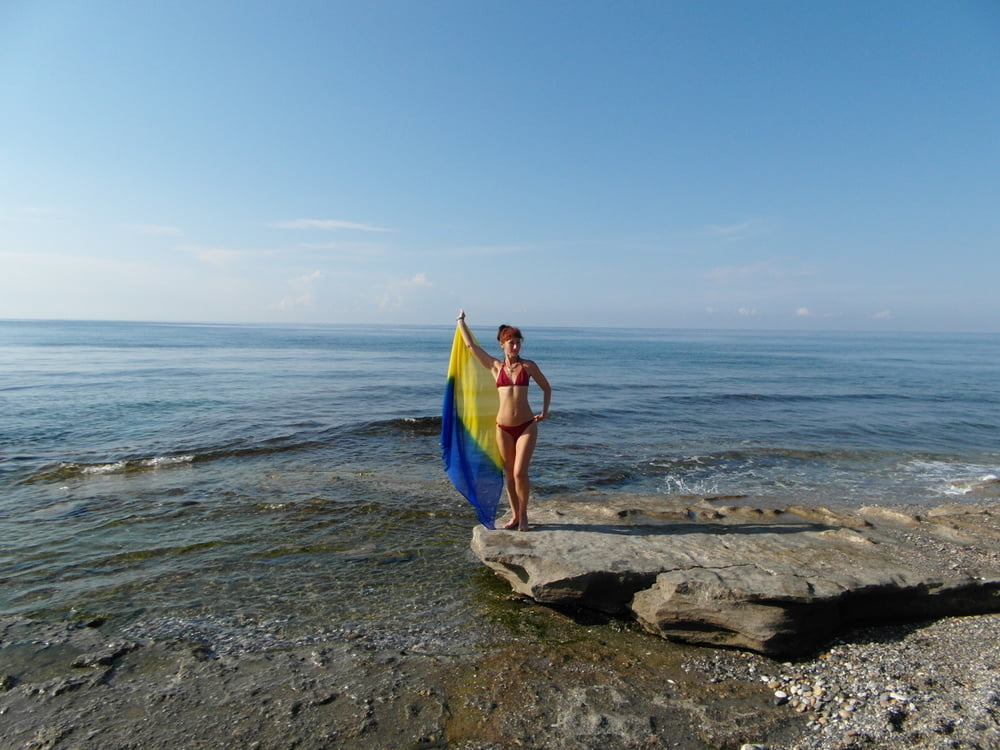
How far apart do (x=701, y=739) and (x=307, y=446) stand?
431 inches

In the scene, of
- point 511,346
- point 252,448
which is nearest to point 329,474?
point 252,448

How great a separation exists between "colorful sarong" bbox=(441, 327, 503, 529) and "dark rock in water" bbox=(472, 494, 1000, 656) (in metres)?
0.46

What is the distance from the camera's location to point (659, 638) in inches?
192

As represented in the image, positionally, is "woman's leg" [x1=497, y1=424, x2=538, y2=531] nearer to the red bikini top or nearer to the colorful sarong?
the colorful sarong

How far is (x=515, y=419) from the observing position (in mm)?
6324

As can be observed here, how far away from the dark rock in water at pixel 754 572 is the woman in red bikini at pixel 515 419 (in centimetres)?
46

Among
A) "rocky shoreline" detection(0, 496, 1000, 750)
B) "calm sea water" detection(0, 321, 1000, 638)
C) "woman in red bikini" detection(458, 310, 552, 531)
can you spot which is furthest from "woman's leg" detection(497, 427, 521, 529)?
"rocky shoreline" detection(0, 496, 1000, 750)

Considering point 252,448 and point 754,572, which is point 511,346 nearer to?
point 754,572

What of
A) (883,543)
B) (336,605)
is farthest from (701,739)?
(883,543)

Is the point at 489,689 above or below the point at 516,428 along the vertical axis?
below

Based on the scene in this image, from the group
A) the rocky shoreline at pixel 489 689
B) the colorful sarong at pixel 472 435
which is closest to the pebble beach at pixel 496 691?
the rocky shoreline at pixel 489 689

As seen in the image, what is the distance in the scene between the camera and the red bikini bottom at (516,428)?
6.35 metres

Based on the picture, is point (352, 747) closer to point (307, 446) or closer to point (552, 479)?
point (552, 479)

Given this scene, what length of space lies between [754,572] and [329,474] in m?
7.60
